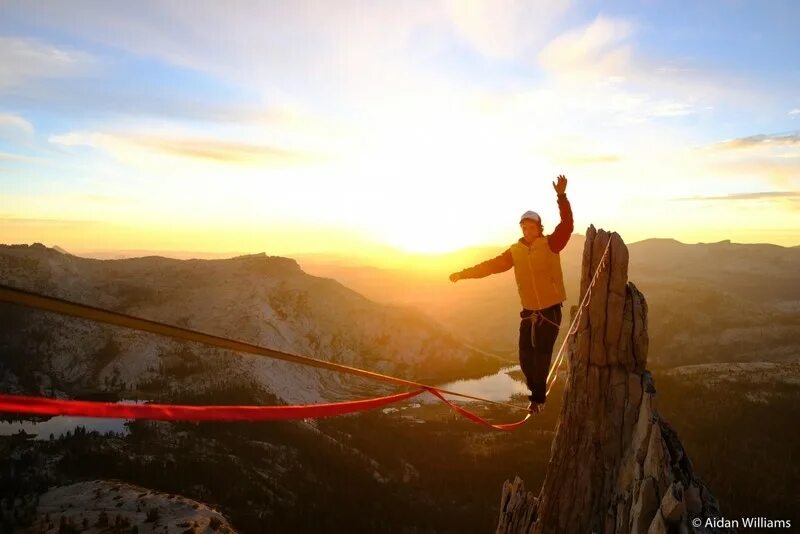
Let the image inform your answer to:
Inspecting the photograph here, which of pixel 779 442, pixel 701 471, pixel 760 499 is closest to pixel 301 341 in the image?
pixel 701 471

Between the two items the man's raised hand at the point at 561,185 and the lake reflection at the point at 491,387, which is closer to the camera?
the man's raised hand at the point at 561,185

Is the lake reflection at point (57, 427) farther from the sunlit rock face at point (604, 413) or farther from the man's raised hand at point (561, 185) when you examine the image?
the man's raised hand at point (561, 185)

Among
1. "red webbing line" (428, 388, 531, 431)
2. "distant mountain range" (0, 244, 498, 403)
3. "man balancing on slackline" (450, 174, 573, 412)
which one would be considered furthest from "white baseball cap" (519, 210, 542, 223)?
"distant mountain range" (0, 244, 498, 403)

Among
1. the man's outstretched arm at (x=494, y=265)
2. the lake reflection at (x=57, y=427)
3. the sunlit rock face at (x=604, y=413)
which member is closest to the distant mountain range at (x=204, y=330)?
the lake reflection at (x=57, y=427)

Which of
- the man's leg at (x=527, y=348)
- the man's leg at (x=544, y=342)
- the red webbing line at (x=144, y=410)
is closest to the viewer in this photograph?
the red webbing line at (x=144, y=410)

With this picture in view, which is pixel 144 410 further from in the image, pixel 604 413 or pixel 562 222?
pixel 604 413

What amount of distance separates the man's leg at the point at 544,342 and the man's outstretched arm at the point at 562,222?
1459 millimetres

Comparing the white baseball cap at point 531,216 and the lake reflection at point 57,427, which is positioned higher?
the white baseball cap at point 531,216

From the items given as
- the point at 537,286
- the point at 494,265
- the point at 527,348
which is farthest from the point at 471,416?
the point at 494,265

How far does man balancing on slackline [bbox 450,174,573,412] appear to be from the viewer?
33.5ft

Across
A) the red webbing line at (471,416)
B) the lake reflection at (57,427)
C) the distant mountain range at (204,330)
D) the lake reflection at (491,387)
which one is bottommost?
the lake reflection at (491,387)

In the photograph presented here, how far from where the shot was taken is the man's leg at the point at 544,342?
10547 millimetres

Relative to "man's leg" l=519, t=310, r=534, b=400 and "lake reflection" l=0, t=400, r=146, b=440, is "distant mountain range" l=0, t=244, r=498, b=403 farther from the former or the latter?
"man's leg" l=519, t=310, r=534, b=400

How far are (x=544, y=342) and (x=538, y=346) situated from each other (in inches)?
6.1
